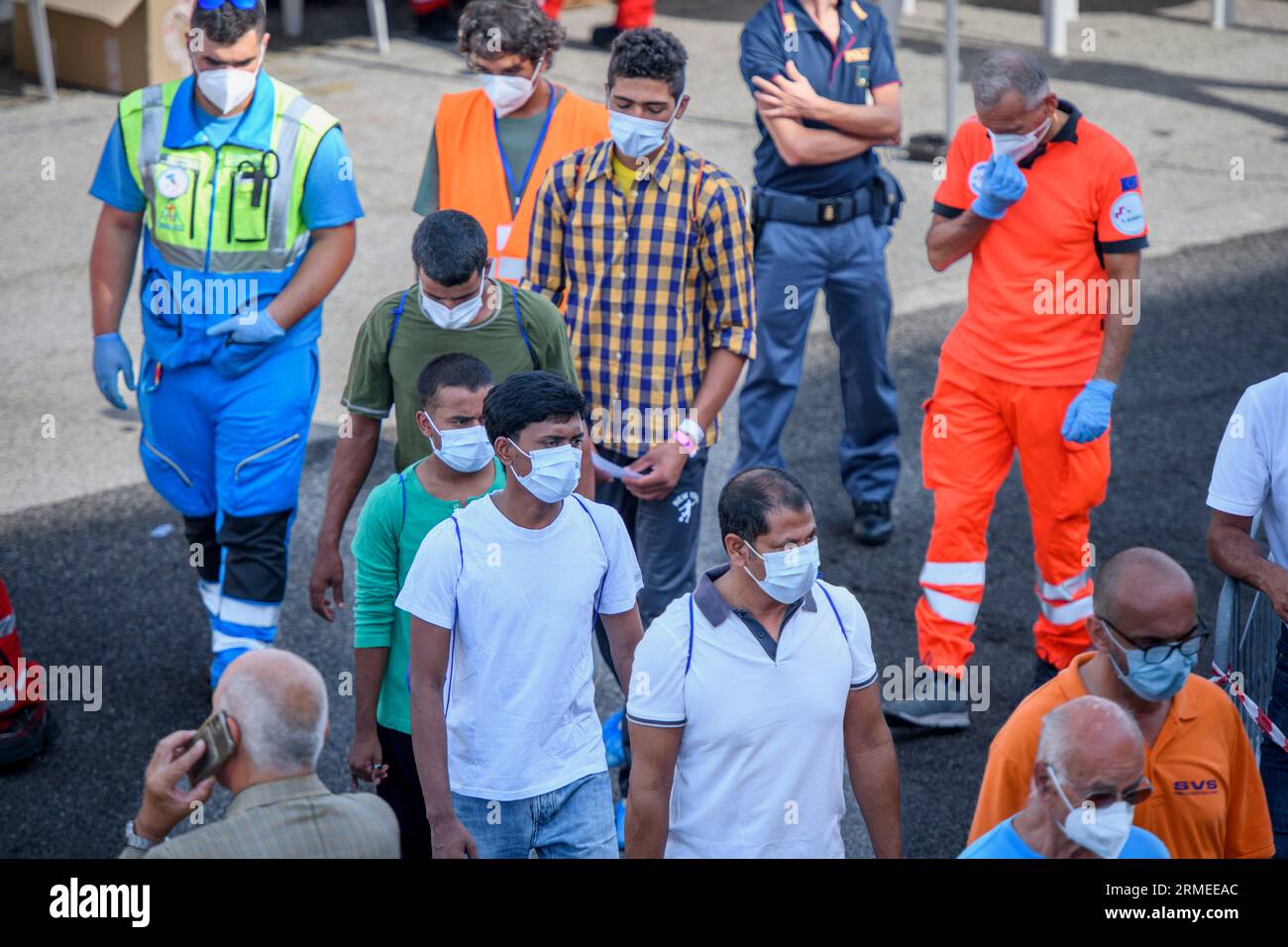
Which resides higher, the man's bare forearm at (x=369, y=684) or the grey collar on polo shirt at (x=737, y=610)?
the grey collar on polo shirt at (x=737, y=610)

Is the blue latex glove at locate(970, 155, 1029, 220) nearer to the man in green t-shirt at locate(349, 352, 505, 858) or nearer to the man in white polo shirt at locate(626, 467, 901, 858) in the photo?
the man in green t-shirt at locate(349, 352, 505, 858)

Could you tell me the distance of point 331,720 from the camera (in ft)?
18.8

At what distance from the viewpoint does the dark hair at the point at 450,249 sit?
4.62m

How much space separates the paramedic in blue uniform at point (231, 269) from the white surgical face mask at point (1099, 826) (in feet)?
10.7

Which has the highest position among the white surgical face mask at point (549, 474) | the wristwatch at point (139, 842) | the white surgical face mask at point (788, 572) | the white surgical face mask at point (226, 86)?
the white surgical face mask at point (226, 86)

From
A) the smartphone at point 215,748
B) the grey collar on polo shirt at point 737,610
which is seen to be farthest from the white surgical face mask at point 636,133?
the smartphone at point 215,748

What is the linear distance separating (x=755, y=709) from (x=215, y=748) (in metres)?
1.15

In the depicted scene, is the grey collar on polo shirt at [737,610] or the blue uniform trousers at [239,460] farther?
the blue uniform trousers at [239,460]

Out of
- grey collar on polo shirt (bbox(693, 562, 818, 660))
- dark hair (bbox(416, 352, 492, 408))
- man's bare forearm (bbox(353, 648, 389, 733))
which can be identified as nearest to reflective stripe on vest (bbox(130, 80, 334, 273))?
dark hair (bbox(416, 352, 492, 408))

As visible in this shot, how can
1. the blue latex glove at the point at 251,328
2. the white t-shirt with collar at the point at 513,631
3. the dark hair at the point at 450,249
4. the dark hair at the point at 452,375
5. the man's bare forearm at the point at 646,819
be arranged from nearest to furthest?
the man's bare forearm at the point at 646,819, the white t-shirt with collar at the point at 513,631, the dark hair at the point at 452,375, the dark hair at the point at 450,249, the blue latex glove at the point at 251,328

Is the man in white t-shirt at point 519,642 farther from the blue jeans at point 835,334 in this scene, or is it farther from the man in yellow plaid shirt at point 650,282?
the blue jeans at point 835,334

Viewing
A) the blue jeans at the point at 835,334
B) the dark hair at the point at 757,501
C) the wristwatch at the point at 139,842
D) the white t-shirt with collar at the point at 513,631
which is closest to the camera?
the wristwatch at the point at 139,842
